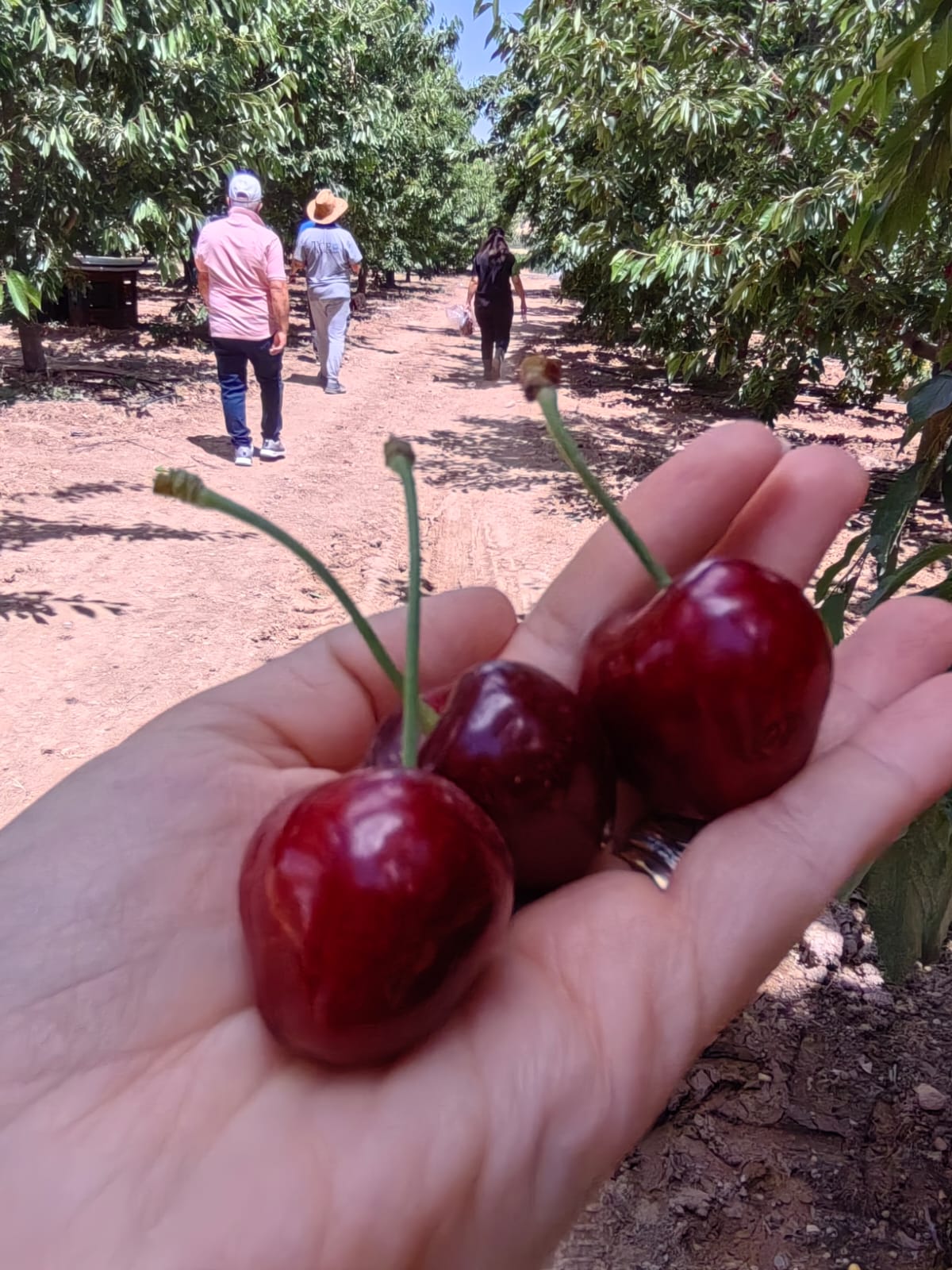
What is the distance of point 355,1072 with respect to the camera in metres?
1.15

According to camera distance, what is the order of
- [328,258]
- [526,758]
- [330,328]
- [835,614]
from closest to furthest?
[526,758]
[835,614]
[328,258]
[330,328]

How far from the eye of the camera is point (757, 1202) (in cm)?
220

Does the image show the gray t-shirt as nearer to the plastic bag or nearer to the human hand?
the plastic bag

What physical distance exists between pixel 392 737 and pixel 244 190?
6925 millimetres

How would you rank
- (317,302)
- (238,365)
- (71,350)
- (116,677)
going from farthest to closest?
(71,350) → (317,302) → (238,365) → (116,677)

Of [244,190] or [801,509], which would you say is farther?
[244,190]

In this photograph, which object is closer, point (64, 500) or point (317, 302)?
point (64, 500)

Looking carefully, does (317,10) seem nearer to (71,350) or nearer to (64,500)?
(71,350)

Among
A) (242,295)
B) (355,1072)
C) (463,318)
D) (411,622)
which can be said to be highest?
(411,622)

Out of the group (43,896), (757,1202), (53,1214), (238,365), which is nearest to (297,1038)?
(53,1214)

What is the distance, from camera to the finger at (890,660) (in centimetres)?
161

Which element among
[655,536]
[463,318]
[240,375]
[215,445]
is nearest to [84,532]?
[240,375]

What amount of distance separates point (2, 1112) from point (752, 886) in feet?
3.23

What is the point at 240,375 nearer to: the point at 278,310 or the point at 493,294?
the point at 278,310
